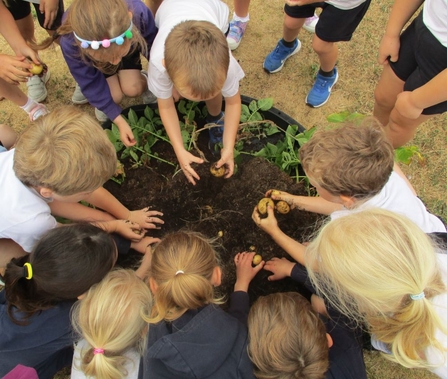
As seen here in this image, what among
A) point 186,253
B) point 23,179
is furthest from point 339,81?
point 23,179

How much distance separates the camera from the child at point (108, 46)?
1579mm

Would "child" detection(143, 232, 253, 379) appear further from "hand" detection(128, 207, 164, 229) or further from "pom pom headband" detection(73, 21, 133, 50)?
"pom pom headband" detection(73, 21, 133, 50)

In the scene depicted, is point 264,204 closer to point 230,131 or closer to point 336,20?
point 230,131

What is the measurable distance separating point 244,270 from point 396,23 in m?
1.48

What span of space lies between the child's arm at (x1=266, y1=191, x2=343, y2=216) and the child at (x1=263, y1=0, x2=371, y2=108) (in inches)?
39.7

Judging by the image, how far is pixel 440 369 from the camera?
1.39m

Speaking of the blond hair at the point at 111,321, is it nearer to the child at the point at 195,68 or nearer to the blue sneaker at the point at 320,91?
the child at the point at 195,68

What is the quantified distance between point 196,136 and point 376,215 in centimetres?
121

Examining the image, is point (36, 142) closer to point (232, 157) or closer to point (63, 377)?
point (232, 157)

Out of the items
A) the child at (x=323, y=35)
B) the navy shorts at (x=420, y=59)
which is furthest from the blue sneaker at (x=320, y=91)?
the navy shorts at (x=420, y=59)

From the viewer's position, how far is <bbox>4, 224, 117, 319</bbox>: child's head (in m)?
1.42

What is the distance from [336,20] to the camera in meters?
2.02

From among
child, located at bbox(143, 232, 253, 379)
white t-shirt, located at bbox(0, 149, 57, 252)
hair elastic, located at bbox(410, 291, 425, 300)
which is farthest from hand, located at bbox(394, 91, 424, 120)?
white t-shirt, located at bbox(0, 149, 57, 252)

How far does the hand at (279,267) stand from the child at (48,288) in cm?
78
